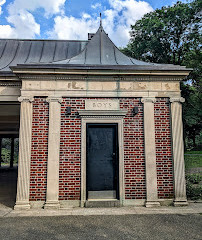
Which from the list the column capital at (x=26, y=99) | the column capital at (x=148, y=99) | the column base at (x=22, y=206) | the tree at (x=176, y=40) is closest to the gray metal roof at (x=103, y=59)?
the column capital at (x=148, y=99)

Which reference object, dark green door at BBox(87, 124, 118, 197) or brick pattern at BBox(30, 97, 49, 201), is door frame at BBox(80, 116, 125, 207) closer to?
dark green door at BBox(87, 124, 118, 197)

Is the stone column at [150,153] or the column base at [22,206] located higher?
the stone column at [150,153]

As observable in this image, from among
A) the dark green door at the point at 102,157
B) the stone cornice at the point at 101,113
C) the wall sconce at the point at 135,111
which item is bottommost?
the dark green door at the point at 102,157

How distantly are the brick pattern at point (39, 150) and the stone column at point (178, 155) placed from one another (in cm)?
357

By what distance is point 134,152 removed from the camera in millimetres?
5754

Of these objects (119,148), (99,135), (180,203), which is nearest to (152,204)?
(180,203)

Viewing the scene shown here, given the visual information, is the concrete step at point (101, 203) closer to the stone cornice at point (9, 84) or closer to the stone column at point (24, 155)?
the stone column at point (24, 155)

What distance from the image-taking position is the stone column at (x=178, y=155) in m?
5.59

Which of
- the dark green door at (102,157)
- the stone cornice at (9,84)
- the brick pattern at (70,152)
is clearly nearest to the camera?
the brick pattern at (70,152)

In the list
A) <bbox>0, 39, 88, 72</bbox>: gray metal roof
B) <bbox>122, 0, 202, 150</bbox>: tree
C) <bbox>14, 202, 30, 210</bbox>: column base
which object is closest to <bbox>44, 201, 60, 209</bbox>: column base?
<bbox>14, 202, 30, 210</bbox>: column base

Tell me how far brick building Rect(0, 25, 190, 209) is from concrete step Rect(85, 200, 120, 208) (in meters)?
0.02

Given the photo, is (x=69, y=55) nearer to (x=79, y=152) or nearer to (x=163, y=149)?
(x=79, y=152)

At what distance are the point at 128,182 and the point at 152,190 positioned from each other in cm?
68

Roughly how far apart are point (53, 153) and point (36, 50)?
5.16 meters
